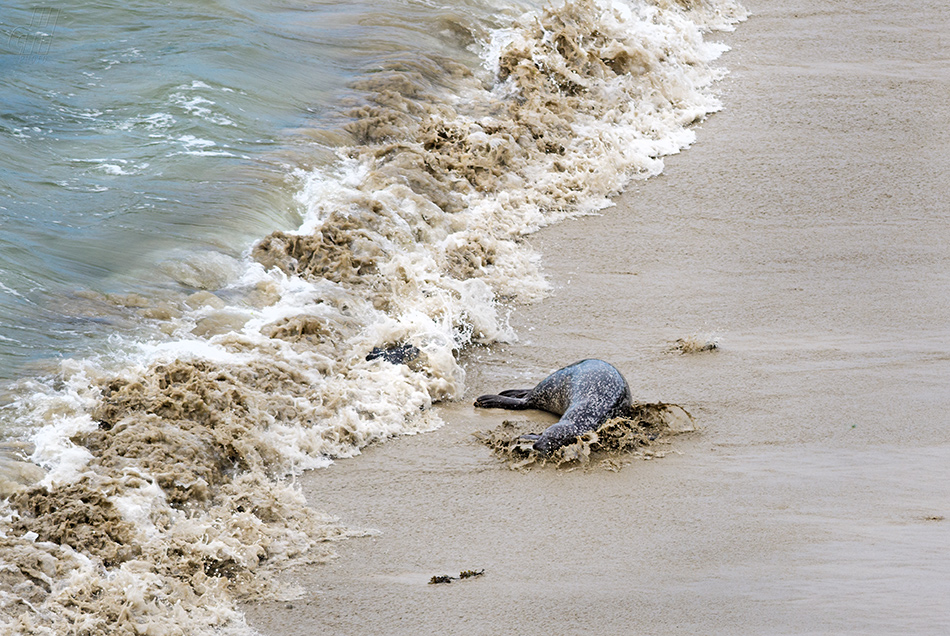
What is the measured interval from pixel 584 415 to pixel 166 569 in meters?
2.38

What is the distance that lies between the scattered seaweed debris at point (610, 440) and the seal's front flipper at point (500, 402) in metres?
0.21

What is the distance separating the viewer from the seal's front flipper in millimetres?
6340

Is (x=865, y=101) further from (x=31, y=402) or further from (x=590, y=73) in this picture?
(x=31, y=402)

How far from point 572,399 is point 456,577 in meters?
1.56

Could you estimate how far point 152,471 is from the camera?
5332 millimetres

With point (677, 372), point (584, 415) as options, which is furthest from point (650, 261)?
point (584, 415)

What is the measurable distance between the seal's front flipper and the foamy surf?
216 millimetres

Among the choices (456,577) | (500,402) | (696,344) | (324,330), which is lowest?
(456,577)

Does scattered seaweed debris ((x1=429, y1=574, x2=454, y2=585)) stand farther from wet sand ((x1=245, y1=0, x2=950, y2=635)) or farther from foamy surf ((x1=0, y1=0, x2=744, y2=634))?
foamy surf ((x1=0, y1=0, x2=744, y2=634))

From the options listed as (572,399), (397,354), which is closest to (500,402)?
(572,399)

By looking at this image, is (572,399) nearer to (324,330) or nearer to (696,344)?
(696,344)

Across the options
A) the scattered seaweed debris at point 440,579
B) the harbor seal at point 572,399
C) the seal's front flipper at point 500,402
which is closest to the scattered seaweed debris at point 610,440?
the harbor seal at point 572,399

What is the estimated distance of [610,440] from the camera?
5.80 metres

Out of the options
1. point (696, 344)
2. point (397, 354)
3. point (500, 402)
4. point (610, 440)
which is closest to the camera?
point (610, 440)
